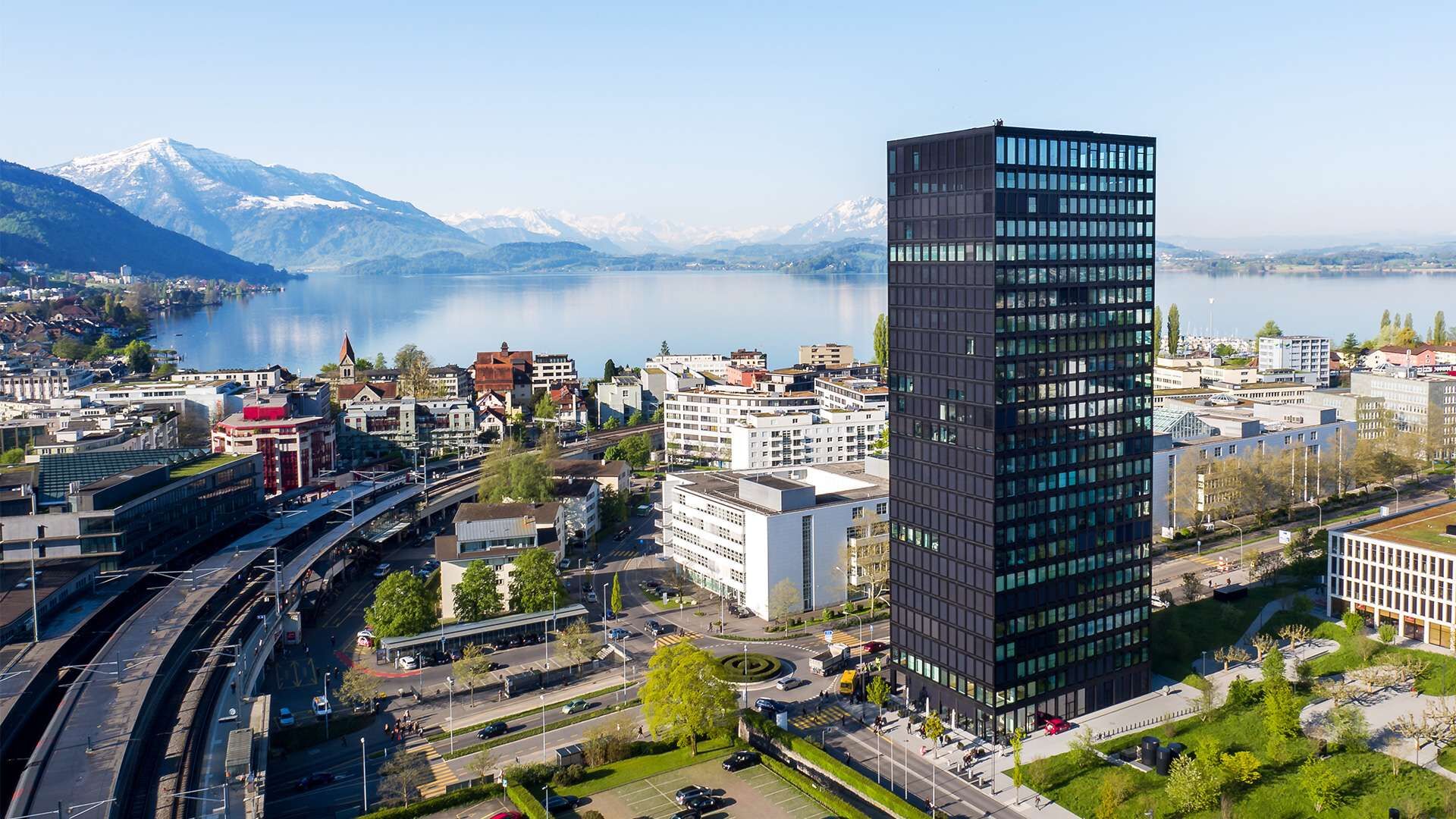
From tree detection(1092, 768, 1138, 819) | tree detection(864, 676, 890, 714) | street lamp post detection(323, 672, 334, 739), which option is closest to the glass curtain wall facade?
tree detection(864, 676, 890, 714)

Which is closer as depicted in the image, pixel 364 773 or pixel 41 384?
pixel 364 773

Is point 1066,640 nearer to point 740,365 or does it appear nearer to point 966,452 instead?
point 966,452

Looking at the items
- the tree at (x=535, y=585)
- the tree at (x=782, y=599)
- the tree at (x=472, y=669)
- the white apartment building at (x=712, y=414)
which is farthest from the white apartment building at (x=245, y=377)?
the tree at (x=782, y=599)

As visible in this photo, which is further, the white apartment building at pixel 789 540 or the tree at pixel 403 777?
the white apartment building at pixel 789 540

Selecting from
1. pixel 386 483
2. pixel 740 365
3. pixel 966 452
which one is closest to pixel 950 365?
pixel 966 452

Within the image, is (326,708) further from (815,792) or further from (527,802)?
(815,792)

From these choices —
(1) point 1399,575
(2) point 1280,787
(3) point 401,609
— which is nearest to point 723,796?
(2) point 1280,787

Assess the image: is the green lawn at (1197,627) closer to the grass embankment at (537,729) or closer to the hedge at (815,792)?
the hedge at (815,792)
